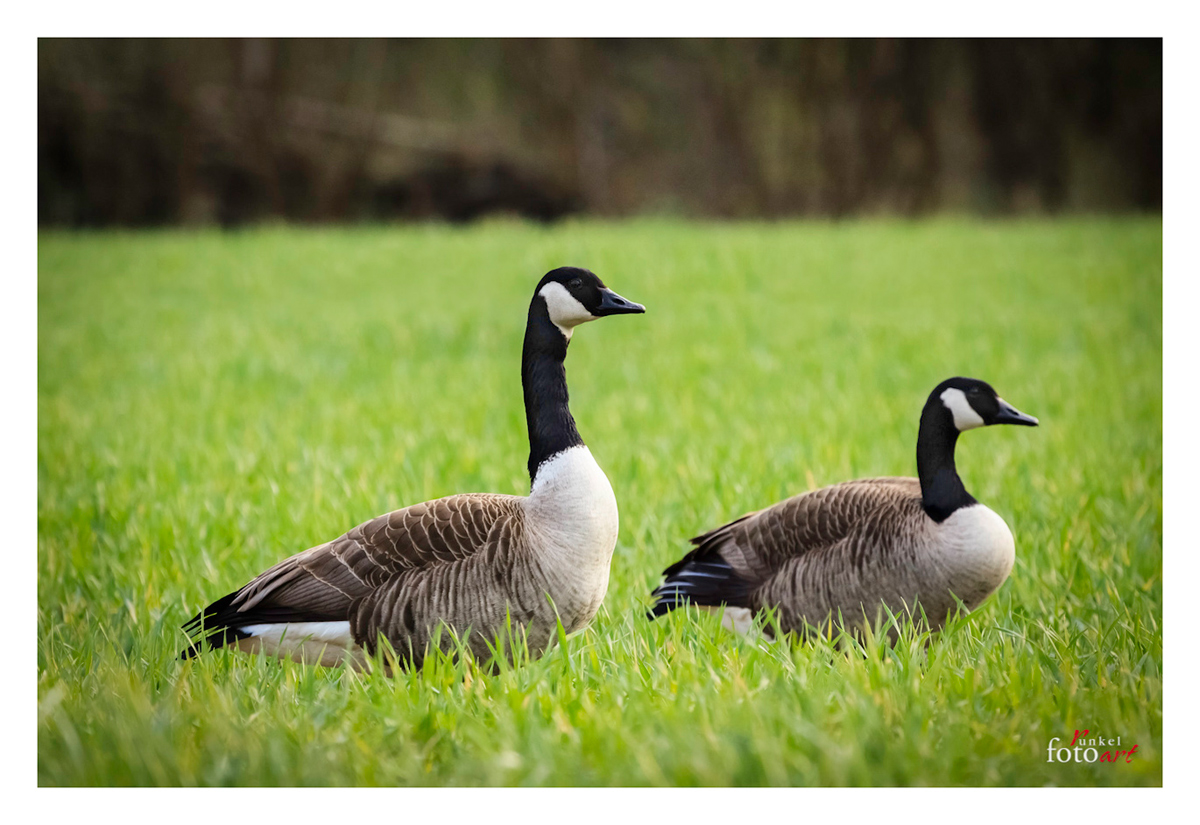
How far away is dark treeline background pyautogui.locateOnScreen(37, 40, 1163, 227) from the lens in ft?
22.0

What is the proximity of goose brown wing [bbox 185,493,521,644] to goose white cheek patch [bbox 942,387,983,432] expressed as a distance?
1.84 metres

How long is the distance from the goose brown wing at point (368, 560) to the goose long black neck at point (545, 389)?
265 mm

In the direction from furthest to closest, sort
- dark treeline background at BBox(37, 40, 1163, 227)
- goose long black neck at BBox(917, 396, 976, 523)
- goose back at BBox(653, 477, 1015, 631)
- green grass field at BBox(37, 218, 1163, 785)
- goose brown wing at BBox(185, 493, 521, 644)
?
dark treeline background at BBox(37, 40, 1163, 227), goose long black neck at BBox(917, 396, 976, 523), goose back at BBox(653, 477, 1015, 631), goose brown wing at BBox(185, 493, 521, 644), green grass field at BBox(37, 218, 1163, 785)

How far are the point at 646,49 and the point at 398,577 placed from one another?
784 centimetres

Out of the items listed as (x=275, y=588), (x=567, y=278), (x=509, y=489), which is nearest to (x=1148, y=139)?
(x=567, y=278)

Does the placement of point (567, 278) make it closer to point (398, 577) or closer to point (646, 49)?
point (398, 577)

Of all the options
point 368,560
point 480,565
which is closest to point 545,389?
point 480,565

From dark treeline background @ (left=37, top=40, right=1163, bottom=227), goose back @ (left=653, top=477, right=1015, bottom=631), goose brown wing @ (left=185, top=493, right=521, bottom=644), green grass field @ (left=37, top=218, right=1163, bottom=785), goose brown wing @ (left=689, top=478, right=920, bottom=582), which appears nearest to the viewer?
green grass field @ (left=37, top=218, right=1163, bottom=785)

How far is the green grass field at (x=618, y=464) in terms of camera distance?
2.98 metres

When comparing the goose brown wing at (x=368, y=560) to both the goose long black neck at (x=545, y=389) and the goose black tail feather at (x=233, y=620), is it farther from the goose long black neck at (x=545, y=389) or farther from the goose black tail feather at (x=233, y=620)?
the goose long black neck at (x=545, y=389)

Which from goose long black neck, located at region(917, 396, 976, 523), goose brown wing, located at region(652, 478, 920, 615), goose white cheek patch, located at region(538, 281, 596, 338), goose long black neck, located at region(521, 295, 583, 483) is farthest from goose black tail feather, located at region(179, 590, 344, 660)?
goose long black neck, located at region(917, 396, 976, 523)

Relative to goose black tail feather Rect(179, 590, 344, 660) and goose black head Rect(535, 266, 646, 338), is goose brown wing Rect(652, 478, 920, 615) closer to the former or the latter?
goose black head Rect(535, 266, 646, 338)

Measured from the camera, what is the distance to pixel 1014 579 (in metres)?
4.56

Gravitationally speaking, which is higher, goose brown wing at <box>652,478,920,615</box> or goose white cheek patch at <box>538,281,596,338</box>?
goose white cheek patch at <box>538,281,596,338</box>
